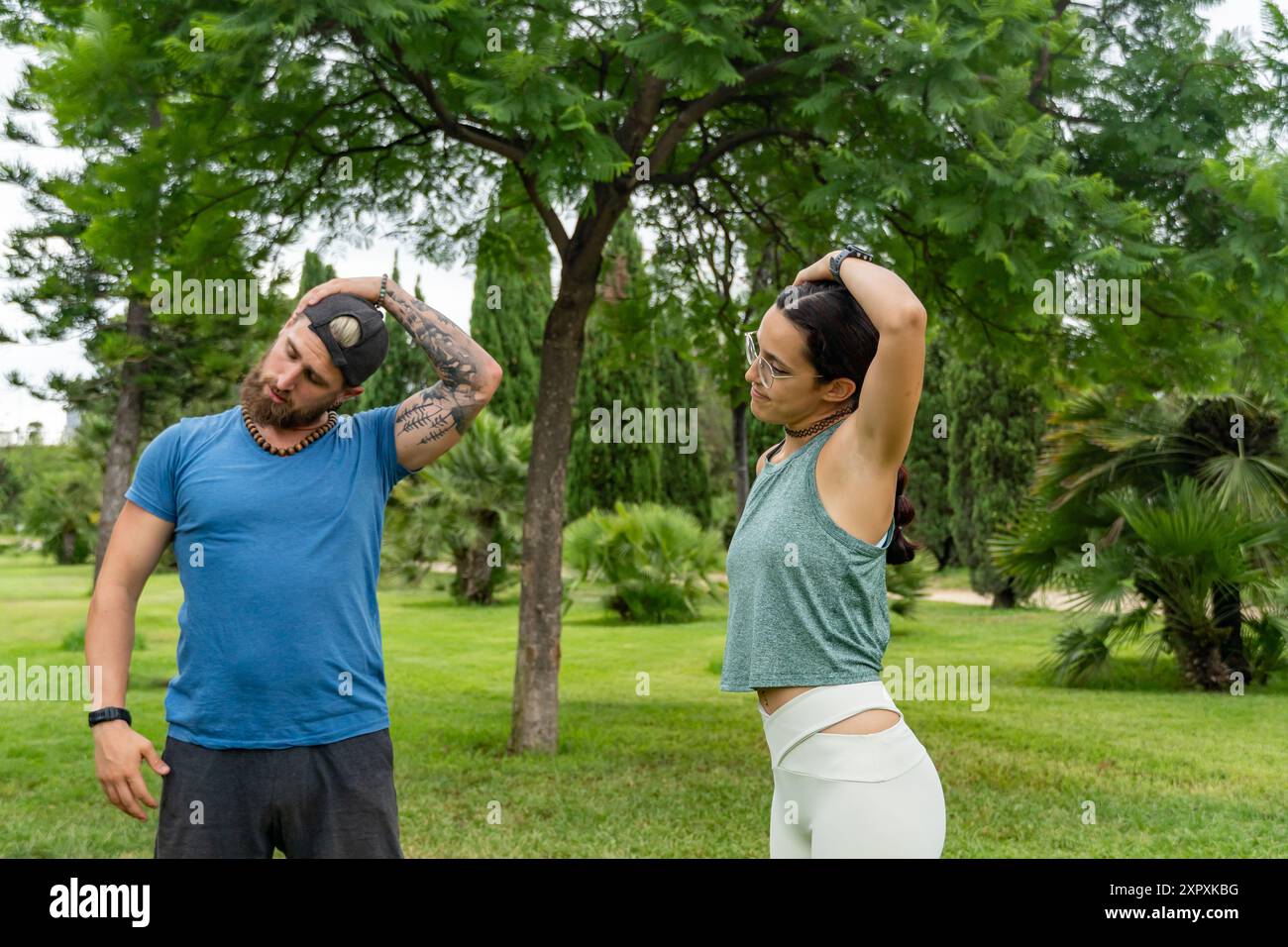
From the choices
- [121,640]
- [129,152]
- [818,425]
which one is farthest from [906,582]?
[121,640]

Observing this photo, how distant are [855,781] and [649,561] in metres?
15.6

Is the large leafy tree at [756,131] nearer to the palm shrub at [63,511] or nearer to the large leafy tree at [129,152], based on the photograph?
the large leafy tree at [129,152]

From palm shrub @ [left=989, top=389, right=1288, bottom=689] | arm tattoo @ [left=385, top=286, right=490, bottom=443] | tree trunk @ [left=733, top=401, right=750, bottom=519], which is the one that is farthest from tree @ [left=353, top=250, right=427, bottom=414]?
arm tattoo @ [left=385, top=286, right=490, bottom=443]

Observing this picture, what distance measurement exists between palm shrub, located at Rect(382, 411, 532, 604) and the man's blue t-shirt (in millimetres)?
16494

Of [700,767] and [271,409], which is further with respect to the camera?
[700,767]

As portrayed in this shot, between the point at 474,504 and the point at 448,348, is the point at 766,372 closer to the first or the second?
the point at 448,348

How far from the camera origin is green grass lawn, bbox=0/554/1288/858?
5895mm

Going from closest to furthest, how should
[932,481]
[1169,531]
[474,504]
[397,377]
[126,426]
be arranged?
[1169,531]
[126,426]
[474,504]
[932,481]
[397,377]

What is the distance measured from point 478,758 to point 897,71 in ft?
16.4

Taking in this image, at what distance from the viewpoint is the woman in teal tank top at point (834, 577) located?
6.61ft

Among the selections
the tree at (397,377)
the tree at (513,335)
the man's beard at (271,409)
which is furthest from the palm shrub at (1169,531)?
the tree at (397,377)

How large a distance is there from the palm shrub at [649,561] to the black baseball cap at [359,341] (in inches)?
565

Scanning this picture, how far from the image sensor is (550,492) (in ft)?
25.1
